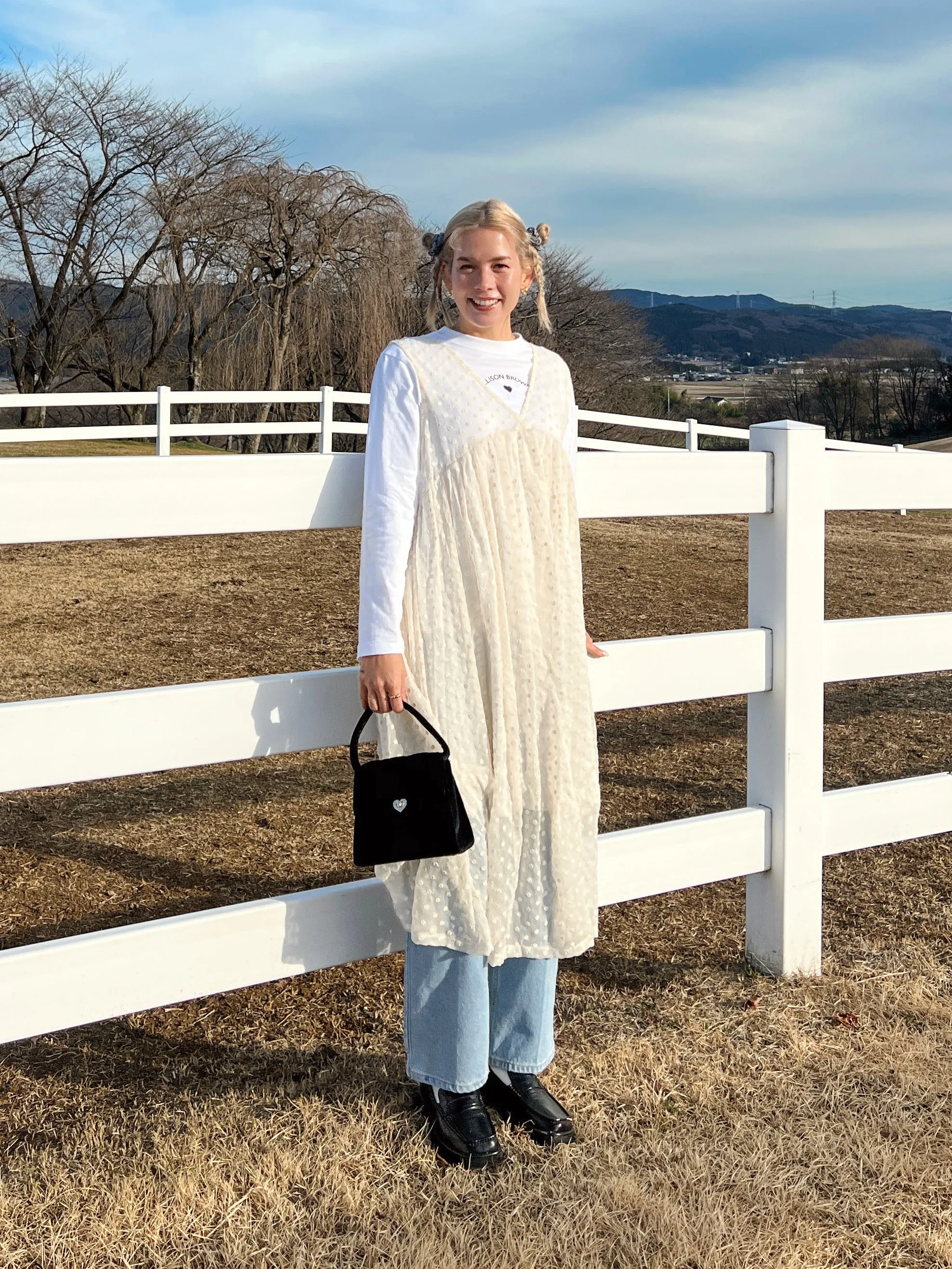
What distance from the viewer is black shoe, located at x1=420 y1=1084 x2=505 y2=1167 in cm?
229

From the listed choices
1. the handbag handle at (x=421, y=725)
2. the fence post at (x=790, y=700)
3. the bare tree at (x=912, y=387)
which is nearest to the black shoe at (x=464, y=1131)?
the handbag handle at (x=421, y=725)

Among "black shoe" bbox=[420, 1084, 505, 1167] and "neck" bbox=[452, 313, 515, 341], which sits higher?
"neck" bbox=[452, 313, 515, 341]

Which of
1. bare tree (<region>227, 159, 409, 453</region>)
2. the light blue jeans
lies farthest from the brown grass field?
bare tree (<region>227, 159, 409, 453</region>)

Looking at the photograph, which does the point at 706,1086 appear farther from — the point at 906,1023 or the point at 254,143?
the point at 254,143

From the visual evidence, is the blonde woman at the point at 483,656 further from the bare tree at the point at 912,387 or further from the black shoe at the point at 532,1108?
the bare tree at the point at 912,387

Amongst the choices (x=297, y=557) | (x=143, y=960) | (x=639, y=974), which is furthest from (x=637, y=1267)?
(x=297, y=557)

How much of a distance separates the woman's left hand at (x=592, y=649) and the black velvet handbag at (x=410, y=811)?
1.42 ft

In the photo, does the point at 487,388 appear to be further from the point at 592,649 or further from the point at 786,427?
the point at 786,427

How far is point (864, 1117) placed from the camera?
8.11 feet

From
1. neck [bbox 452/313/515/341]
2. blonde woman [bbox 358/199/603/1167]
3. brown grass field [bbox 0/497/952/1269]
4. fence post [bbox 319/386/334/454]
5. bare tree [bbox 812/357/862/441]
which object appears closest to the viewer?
brown grass field [bbox 0/497/952/1269]

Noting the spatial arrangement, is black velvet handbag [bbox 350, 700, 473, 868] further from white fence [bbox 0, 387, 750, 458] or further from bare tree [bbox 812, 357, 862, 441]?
bare tree [bbox 812, 357, 862, 441]

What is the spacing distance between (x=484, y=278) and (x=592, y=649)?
2.55 ft

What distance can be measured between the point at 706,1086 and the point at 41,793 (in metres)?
2.98

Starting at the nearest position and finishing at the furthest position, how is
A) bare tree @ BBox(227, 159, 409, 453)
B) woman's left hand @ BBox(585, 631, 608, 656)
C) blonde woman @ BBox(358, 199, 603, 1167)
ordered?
blonde woman @ BBox(358, 199, 603, 1167) < woman's left hand @ BBox(585, 631, 608, 656) < bare tree @ BBox(227, 159, 409, 453)
